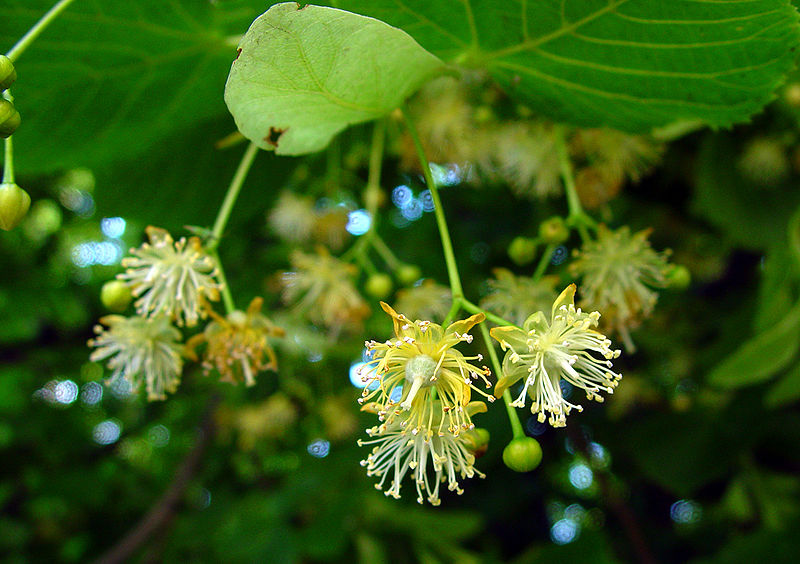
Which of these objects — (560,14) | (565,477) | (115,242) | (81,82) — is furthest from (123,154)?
(565,477)

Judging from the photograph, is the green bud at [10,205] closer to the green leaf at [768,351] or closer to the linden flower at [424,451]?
the linden flower at [424,451]

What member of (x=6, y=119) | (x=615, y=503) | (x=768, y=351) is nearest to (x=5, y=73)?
(x=6, y=119)

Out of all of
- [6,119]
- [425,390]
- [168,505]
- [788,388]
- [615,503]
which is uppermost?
[6,119]

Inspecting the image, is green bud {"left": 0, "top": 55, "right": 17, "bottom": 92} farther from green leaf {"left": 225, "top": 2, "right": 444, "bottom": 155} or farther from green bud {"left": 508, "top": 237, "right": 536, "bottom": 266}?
green bud {"left": 508, "top": 237, "right": 536, "bottom": 266}

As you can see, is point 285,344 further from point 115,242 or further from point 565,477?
point 565,477

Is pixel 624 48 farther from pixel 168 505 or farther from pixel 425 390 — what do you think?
pixel 168 505

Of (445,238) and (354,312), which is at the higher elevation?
(445,238)

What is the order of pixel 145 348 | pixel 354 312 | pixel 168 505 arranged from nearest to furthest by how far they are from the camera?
pixel 145 348
pixel 354 312
pixel 168 505
